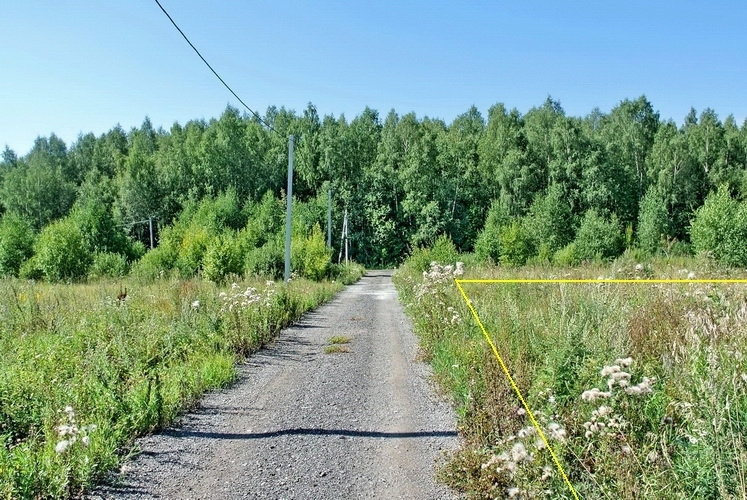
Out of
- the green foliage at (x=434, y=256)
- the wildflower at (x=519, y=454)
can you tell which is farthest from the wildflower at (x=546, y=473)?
the green foliage at (x=434, y=256)

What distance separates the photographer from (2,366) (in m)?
5.99

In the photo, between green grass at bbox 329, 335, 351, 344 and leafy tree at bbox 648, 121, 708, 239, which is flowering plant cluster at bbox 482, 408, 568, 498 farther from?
leafy tree at bbox 648, 121, 708, 239

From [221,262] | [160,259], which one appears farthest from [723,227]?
[160,259]

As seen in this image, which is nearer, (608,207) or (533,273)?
(533,273)

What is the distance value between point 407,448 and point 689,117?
83.9m

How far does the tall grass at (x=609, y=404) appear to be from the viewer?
315 centimetres

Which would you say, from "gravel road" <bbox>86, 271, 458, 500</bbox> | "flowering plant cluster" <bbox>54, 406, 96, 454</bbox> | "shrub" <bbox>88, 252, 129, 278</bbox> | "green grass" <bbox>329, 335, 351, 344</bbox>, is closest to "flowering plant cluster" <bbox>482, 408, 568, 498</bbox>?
"gravel road" <bbox>86, 271, 458, 500</bbox>

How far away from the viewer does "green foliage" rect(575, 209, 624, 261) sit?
49.4 m

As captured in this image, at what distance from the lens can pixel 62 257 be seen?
107ft

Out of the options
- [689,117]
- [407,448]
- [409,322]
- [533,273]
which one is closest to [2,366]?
[407,448]

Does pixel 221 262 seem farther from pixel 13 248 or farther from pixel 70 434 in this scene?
pixel 13 248

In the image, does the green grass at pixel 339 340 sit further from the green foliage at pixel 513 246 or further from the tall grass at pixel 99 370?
the green foliage at pixel 513 246

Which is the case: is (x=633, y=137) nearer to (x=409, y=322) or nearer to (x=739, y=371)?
(x=409, y=322)

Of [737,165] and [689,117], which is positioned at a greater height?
[689,117]
